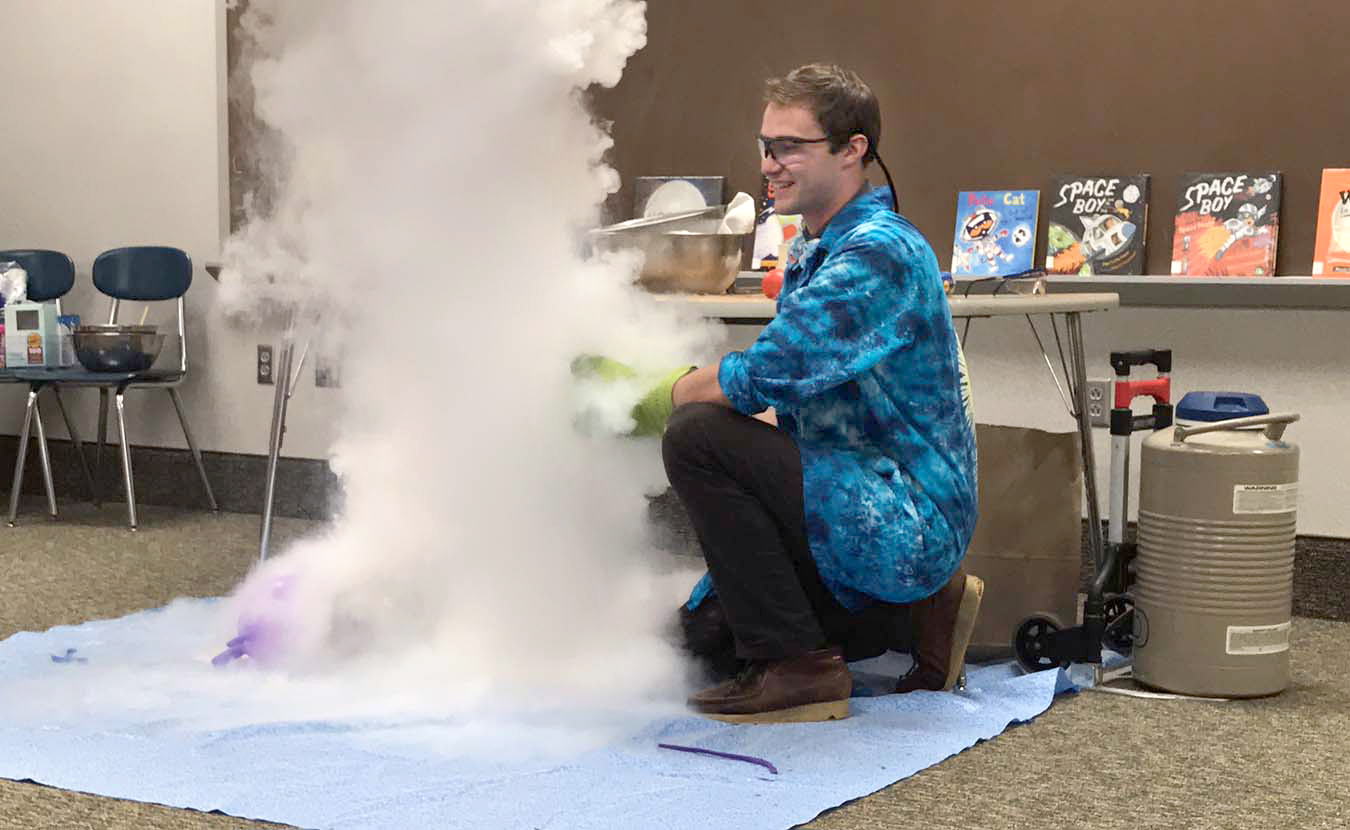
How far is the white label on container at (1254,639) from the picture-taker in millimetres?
2830

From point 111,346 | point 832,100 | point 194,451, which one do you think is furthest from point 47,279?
point 832,100

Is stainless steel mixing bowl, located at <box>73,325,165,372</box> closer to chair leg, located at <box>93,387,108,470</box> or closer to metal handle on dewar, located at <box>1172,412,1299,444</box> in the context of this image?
chair leg, located at <box>93,387,108,470</box>

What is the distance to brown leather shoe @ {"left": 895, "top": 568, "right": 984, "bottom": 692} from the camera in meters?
2.77

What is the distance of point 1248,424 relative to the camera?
2.83 m

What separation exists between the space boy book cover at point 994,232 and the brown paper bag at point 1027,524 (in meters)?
0.96

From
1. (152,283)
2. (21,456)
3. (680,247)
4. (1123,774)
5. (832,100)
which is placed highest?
(832,100)

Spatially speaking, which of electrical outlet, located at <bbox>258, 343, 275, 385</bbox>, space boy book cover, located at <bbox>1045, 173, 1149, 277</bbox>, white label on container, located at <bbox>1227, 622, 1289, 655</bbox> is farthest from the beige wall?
white label on container, located at <bbox>1227, 622, 1289, 655</bbox>

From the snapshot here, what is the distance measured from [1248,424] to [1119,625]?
1.56 feet

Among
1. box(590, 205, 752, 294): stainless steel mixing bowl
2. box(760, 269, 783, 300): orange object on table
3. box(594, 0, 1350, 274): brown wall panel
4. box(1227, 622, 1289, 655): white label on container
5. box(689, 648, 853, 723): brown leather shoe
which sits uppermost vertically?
box(594, 0, 1350, 274): brown wall panel

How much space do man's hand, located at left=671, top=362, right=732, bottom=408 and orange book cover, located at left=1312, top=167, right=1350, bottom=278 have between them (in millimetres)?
1791

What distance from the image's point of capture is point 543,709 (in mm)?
2566

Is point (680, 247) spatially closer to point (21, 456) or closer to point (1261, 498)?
point (1261, 498)

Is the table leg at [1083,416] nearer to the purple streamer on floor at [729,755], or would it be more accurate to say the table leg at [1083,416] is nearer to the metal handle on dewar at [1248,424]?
the metal handle on dewar at [1248,424]

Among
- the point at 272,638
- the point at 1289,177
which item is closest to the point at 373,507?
the point at 272,638
